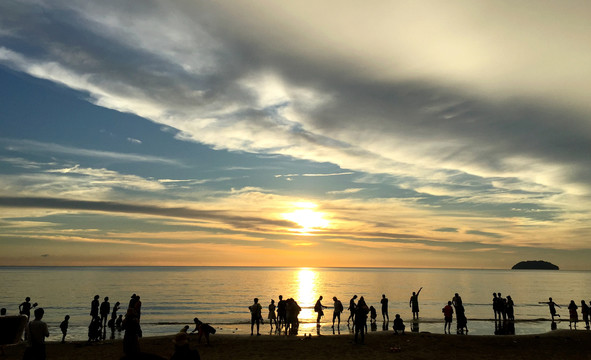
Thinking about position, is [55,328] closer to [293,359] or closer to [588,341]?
[293,359]

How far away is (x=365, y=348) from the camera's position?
21500 mm

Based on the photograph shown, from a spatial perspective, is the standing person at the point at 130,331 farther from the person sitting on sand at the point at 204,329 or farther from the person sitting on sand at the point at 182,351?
the person sitting on sand at the point at 182,351

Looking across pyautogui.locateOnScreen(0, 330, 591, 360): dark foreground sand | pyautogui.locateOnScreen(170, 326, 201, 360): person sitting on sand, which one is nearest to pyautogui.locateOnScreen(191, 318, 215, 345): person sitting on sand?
pyautogui.locateOnScreen(0, 330, 591, 360): dark foreground sand

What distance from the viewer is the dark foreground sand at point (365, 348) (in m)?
20.2

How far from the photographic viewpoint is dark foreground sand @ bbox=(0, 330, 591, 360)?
20234 millimetres

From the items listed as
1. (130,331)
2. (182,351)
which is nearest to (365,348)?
(130,331)

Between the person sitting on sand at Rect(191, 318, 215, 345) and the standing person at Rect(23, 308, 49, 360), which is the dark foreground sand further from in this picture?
the standing person at Rect(23, 308, 49, 360)

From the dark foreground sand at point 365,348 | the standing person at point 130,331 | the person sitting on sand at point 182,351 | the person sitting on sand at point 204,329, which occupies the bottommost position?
the dark foreground sand at point 365,348

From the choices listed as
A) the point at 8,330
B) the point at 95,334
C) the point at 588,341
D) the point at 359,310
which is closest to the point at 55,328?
the point at 95,334

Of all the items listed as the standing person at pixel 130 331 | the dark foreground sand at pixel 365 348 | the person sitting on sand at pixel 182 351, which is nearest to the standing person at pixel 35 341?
the standing person at pixel 130 331

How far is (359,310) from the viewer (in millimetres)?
21766

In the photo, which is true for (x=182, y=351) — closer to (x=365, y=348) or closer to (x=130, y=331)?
(x=130, y=331)

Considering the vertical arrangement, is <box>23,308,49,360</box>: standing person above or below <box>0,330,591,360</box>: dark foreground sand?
above

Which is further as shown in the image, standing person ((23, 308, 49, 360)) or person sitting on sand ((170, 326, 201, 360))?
standing person ((23, 308, 49, 360))
